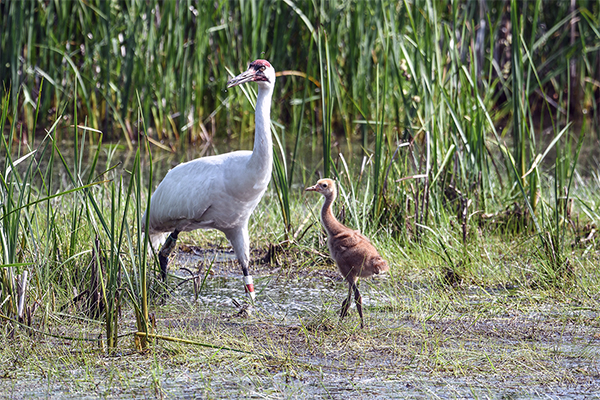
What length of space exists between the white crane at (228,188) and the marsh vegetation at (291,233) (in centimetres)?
22

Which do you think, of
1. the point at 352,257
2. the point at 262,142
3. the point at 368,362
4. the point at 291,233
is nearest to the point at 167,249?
the point at 291,233

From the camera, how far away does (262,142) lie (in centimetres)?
404

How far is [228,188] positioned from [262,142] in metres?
0.33

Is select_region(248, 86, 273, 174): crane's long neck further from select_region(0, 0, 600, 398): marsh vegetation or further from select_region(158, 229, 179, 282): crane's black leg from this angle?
select_region(158, 229, 179, 282): crane's black leg

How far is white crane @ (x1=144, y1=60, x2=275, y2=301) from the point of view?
13.5 ft

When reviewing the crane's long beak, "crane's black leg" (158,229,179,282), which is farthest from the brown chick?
"crane's black leg" (158,229,179,282)

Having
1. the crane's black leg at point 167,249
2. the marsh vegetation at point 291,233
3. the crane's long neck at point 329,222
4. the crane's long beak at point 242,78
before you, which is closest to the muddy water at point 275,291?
the marsh vegetation at point 291,233

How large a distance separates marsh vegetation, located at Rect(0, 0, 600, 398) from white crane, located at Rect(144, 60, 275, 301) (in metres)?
0.22

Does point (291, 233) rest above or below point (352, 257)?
below

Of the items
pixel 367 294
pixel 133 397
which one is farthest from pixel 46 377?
pixel 367 294

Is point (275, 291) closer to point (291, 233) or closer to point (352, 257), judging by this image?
point (291, 233)

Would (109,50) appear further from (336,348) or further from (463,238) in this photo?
(336,348)

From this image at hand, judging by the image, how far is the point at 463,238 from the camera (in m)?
4.62

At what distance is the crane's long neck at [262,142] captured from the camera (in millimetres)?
4039
